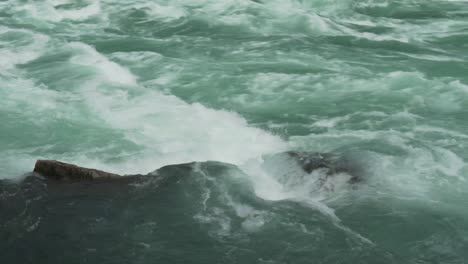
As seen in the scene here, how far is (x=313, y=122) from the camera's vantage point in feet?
51.2

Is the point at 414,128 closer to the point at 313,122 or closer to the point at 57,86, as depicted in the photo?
the point at 313,122

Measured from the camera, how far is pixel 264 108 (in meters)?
16.6

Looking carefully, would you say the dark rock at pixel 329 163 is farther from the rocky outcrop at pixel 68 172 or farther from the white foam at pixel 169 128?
the rocky outcrop at pixel 68 172

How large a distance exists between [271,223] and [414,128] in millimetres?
5512

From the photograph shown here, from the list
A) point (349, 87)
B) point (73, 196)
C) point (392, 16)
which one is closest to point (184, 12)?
point (392, 16)

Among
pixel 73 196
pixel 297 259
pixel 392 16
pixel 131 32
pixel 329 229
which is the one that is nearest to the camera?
pixel 297 259

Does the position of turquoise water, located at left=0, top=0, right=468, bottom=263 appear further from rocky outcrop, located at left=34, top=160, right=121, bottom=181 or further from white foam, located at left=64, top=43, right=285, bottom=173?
rocky outcrop, located at left=34, top=160, right=121, bottom=181

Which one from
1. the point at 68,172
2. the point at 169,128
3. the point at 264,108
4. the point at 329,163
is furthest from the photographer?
the point at 264,108

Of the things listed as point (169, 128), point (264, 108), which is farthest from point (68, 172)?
point (264, 108)

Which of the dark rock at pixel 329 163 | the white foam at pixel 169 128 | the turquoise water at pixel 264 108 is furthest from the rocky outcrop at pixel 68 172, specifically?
the dark rock at pixel 329 163

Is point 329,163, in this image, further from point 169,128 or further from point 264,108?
point 169,128

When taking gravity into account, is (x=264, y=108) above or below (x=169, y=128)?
above

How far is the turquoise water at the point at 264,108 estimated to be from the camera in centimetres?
1089

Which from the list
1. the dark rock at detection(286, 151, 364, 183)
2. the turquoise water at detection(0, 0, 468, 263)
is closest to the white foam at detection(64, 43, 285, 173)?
the turquoise water at detection(0, 0, 468, 263)
